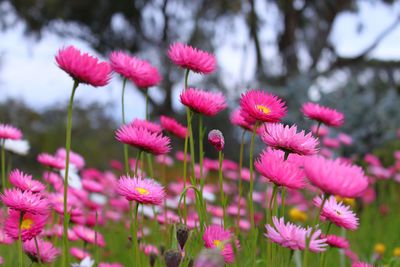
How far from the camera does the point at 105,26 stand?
9.95 meters

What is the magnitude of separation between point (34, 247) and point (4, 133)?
0.42 meters

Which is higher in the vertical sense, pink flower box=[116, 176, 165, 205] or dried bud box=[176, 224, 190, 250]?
pink flower box=[116, 176, 165, 205]

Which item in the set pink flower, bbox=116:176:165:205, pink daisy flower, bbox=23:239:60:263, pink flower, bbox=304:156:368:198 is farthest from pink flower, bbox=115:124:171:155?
pink flower, bbox=304:156:368:198

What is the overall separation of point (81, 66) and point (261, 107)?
0.32 m

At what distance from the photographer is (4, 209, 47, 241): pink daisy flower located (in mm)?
861

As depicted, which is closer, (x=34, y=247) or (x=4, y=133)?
(x=34, y=247)

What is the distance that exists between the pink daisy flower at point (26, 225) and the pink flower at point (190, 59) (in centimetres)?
42

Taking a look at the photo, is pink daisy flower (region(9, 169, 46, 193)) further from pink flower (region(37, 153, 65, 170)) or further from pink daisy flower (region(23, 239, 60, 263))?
pink flower (region(37, 153, 65, 170))

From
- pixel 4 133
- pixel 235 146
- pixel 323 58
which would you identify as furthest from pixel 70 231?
pixel 323 58

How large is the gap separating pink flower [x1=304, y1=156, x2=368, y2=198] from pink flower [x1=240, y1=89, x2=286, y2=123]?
0.87 ft

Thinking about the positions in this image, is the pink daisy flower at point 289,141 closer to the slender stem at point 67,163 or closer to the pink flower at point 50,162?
the slender stem at point 67,163

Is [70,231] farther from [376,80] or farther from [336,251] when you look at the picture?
[376,80]

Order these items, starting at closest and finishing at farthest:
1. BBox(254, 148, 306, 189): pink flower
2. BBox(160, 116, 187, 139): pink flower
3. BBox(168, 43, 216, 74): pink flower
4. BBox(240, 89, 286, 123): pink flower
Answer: BBox(254, 148, 306, 189): pink flower
BBox(240, 89, 286, 123): pink flower
BBox(168, 43, 216, 74): pink flower
BBox(160, 116, 187, 139): pink flower

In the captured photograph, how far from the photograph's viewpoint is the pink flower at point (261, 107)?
2.82 feet
